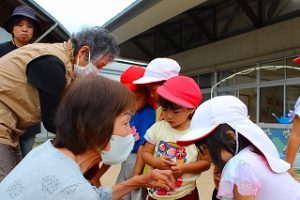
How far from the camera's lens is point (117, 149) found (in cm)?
143

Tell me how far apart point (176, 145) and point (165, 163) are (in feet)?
0.43

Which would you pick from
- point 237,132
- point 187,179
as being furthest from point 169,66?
point 237,132

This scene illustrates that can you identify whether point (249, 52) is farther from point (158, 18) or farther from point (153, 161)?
point (153, 161)

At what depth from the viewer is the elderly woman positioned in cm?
111

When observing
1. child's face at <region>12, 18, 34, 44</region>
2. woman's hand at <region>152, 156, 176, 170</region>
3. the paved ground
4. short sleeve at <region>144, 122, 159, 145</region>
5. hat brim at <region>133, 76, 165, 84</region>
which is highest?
child's face at <region>12, 18, 34, 44</region>

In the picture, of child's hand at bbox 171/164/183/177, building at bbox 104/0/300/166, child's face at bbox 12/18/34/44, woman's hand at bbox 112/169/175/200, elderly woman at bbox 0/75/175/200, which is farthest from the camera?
building at bbox 104/0/300/166

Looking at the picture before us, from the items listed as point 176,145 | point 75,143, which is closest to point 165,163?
point 176,145

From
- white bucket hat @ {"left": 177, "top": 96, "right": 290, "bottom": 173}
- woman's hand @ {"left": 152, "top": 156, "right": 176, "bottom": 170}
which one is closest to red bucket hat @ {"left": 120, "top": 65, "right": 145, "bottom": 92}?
woman's hand @ {"left": 152, "top": 156, "right": 176, "bottom": 170}

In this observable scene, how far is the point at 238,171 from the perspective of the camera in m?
1.43

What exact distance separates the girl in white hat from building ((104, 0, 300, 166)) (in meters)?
5.83

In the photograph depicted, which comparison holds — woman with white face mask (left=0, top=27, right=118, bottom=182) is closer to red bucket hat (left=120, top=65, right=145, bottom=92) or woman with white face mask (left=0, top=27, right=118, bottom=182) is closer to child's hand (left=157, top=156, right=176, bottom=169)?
red bucket hat (left=120, top=65, right=145, bottom=92)

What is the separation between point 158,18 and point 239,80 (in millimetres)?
3791

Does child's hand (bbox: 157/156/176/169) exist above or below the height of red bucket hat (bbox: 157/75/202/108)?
below

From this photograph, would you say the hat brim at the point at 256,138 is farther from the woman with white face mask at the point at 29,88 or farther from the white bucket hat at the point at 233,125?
the woman with white face mask at the point at 29,88
